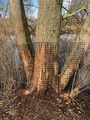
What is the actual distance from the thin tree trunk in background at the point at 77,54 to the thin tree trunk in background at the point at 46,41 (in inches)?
9.3

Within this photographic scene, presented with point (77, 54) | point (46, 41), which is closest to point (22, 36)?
point (46, 41)

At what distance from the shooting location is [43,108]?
22.1 ft

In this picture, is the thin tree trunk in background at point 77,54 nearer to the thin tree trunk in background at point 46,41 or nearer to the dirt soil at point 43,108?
the thin tree trunk in background at point 46,41

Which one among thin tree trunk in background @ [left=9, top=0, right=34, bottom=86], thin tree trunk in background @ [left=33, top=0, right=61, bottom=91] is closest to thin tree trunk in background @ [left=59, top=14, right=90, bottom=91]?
thin tree trunk in background @ [left=33, top=0, right=61, bottom=91]

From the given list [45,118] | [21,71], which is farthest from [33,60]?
Result: [45,118]

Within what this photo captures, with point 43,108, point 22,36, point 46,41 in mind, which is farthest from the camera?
point 22,36

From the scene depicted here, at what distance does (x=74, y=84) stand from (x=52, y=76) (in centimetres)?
47

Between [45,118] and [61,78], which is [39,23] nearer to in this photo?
[61,78]

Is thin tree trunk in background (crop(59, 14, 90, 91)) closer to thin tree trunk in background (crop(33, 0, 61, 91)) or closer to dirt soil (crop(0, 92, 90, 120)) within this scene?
thin tree trunk in background (crop(33, 0, 61, 91))

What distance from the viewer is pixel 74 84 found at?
711 cm

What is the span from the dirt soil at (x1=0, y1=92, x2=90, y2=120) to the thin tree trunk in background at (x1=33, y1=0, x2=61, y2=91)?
286 mm

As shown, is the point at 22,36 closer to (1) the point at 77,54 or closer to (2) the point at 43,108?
(1) the point at 77,54

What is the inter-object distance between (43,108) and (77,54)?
49.4 inches

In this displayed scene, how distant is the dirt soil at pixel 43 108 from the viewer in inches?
261
